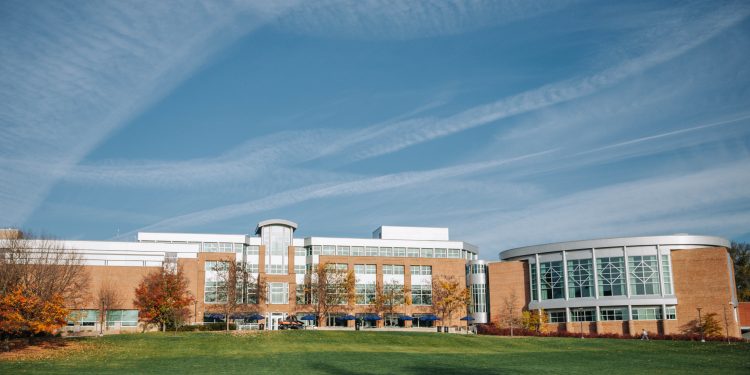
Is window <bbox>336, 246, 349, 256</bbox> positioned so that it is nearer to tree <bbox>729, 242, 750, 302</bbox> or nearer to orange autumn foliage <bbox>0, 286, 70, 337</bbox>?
orange autumn foliage <bbox>0, 286, 70, 337</bbox>

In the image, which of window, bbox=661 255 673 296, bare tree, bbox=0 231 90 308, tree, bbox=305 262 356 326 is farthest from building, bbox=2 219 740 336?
bare tree, bbox=0 231 90 308

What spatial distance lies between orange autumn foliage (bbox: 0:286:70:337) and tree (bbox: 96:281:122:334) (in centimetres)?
2574

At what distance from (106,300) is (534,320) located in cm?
5078

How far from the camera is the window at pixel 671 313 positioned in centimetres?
8096

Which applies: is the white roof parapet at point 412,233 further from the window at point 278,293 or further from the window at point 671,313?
the window at point 671,313

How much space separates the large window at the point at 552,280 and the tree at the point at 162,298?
4495 cm

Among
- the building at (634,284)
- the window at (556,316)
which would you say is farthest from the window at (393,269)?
the window at (556,316)

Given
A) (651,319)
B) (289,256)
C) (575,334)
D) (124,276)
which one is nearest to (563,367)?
(575,334)

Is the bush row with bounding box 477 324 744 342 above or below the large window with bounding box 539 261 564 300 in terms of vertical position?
below

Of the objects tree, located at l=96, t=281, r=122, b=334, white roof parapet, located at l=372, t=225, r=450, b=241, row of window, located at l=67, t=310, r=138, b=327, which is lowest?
row of window, located at l=67, t=310, r=138, b=327

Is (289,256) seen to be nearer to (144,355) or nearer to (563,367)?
(144,355)

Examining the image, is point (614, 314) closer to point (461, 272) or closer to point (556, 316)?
point (556, 316)

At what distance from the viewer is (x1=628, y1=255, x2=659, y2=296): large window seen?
82438 mm

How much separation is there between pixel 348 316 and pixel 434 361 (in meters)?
52.4
